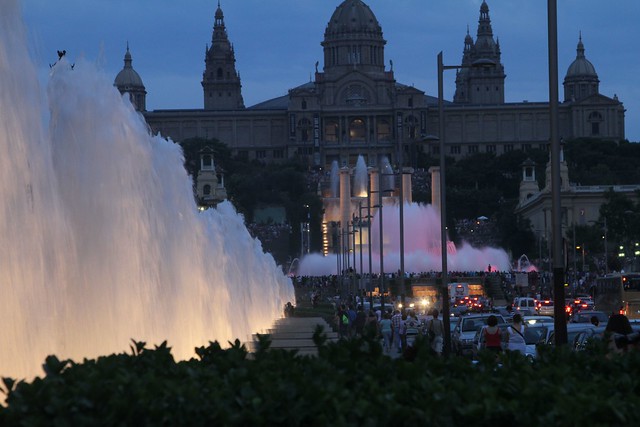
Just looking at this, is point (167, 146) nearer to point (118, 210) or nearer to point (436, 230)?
point (118, 210)

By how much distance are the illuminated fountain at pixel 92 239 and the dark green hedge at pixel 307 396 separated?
18.3 ft

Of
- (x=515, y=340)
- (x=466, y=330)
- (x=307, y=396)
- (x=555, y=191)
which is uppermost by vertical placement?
(x=555, y=191)

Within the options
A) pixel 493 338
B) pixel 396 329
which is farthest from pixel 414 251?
→ pixel 493 338

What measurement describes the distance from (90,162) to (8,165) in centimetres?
412

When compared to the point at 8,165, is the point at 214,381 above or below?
below

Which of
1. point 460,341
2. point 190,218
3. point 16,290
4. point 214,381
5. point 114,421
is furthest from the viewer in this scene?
point 460,341

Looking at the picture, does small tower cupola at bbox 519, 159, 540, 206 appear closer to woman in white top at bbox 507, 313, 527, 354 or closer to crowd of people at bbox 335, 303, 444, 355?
crowd of people at bbox 335, 303, 444, 355

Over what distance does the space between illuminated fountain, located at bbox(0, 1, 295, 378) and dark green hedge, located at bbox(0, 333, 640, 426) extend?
5.58 m

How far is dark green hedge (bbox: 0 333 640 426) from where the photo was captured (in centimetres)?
816

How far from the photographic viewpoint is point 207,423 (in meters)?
8.20

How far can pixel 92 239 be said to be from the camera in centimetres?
1866

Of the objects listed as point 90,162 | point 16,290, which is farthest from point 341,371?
point 90,162

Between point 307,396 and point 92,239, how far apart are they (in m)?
10.5

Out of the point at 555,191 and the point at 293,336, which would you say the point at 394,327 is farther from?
the point at 555,191
